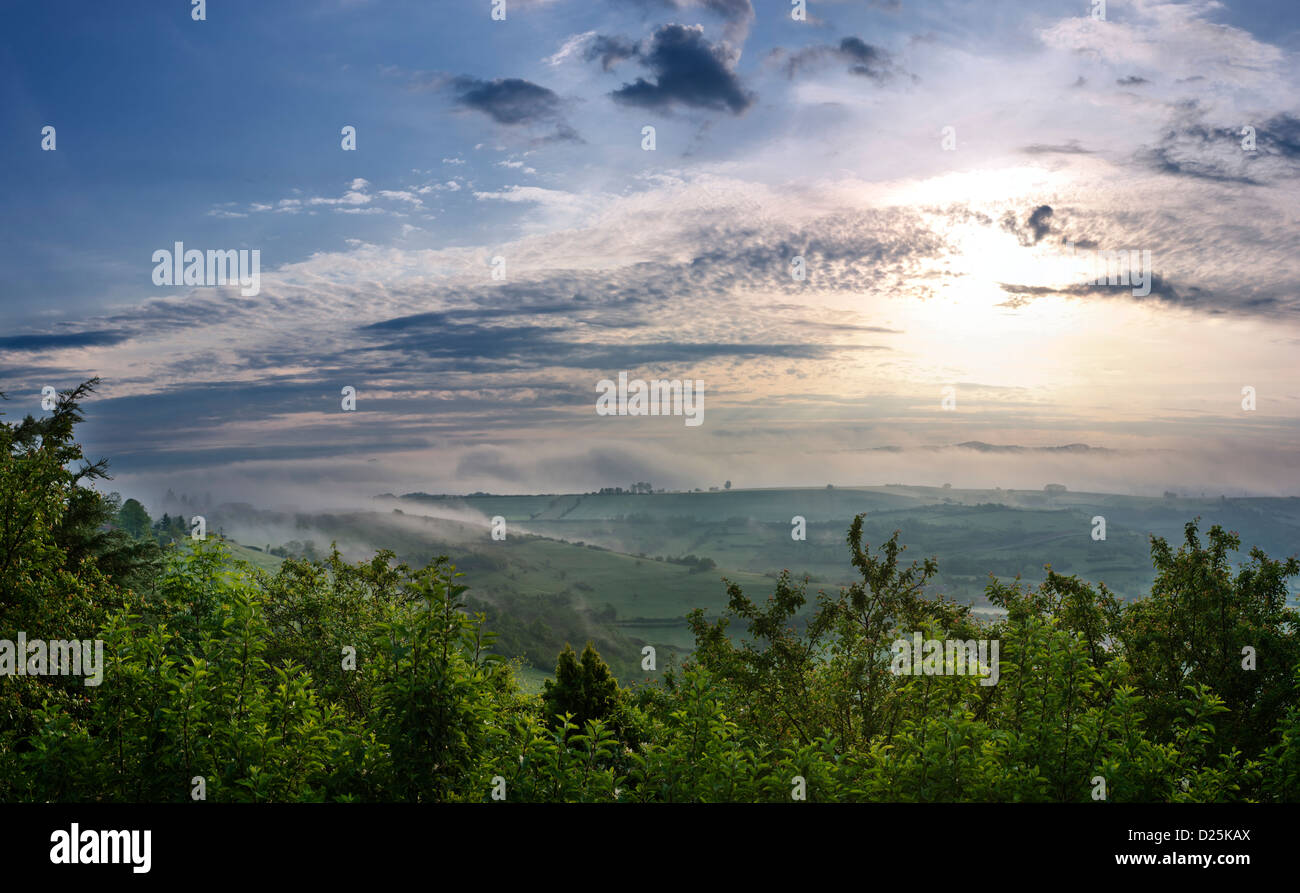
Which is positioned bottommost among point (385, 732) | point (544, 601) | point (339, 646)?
point (544, 601)

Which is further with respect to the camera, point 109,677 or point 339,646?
point 339,646

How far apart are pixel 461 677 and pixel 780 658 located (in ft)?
28.2

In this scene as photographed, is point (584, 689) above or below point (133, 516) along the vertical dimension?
below

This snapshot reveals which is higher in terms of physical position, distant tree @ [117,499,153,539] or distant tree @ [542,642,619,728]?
distant tree @ [117,499,153,539]

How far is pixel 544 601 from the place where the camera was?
195875 mm

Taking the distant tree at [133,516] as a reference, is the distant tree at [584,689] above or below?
below

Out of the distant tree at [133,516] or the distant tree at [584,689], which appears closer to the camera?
the distant tree at [584,689]

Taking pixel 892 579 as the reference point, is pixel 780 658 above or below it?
below

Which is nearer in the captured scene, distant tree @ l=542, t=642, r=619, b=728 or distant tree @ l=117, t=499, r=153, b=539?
distant tree @ l=542, t=642, r=619, b=728

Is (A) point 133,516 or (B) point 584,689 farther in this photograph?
(A) point 133,516
